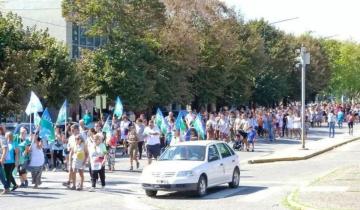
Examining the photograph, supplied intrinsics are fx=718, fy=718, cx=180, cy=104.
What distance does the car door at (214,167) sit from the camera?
61.4ft

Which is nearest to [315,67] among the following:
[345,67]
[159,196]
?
[345,67]

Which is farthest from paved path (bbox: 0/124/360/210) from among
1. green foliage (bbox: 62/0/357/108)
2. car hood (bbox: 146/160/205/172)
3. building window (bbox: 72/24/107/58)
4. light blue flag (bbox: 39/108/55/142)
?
building window (bbox: 72/24/107/58)

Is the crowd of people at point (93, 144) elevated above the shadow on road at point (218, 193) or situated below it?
above

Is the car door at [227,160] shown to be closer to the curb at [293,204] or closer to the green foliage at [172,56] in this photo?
the curb at [293,204]

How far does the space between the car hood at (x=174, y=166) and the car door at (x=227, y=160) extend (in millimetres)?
1275

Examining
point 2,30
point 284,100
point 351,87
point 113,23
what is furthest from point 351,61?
point 2,30

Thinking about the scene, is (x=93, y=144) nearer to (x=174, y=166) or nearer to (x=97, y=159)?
(x=97, y=159)

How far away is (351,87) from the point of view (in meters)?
120

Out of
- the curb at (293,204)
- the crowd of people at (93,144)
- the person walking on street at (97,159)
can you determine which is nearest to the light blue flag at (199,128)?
the crowd of people at (93,144)

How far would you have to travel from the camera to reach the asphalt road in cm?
1644

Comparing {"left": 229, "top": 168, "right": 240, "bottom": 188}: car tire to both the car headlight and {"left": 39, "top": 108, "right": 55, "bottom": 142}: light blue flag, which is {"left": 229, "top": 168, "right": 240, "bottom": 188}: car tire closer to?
the car headlight

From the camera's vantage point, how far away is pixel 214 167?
18.9 m

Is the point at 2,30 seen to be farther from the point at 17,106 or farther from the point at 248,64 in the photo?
the point at 248,64

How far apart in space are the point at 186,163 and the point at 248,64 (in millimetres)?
46419
